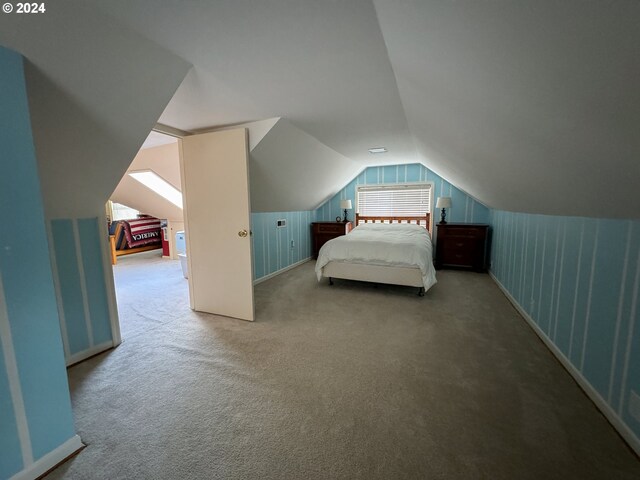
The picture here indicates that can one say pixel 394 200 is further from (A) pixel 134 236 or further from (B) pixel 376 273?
(A) pixel 134 236

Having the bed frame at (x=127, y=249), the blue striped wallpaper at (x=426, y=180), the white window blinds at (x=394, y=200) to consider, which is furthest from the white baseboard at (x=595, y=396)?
the bed frame at (x=127, y=249)

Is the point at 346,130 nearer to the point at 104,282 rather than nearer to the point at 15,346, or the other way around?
the point at 104,282

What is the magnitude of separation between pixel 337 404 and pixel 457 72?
186 centimetres

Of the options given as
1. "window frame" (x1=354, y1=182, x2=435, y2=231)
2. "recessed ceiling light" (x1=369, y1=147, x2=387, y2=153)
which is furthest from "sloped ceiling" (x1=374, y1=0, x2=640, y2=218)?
"window frame" (x1=354, y1=182, x2=435, y2=231)

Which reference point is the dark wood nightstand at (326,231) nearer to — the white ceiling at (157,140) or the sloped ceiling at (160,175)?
the sloped ceiling at (160,175)

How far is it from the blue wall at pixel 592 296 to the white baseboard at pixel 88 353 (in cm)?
345

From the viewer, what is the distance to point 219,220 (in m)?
2.62

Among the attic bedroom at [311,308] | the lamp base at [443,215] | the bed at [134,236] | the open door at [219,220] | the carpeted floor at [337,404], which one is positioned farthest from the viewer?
the bed at [134,236]

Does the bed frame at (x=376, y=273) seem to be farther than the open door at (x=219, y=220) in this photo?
Yes

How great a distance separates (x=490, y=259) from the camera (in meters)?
4.38

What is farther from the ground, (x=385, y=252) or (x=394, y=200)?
(x=394, y=200)

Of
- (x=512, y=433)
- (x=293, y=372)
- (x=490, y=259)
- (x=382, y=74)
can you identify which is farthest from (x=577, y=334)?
(x=490, y=259)

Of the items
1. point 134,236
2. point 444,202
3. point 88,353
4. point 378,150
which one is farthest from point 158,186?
point 444,202

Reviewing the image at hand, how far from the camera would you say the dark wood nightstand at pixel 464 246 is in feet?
14.2
